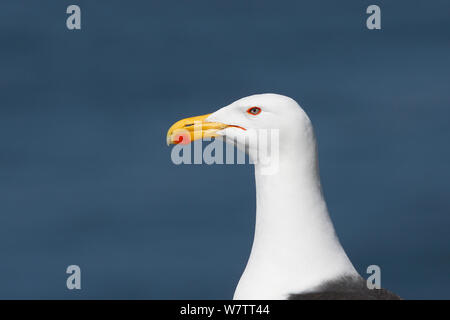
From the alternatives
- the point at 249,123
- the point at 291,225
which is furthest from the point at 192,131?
the point at 291,225

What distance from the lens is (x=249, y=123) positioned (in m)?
12.9

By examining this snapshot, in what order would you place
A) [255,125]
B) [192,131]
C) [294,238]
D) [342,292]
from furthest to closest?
[192,131] → [255,125] → [294,238] → [342,292]

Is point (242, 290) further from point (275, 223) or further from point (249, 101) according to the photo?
point (249, 101)

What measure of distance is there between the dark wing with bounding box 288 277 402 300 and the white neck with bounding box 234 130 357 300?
45 millimetres

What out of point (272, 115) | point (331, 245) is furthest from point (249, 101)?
point (331, 245)

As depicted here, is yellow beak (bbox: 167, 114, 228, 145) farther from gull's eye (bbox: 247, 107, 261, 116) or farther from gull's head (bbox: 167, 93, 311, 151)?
gull's eye (bbox: 247, 107, 261, 116)

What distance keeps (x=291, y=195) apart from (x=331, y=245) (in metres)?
0.44

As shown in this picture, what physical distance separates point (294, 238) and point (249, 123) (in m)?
0.89

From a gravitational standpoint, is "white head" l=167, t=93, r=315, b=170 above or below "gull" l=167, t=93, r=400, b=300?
above

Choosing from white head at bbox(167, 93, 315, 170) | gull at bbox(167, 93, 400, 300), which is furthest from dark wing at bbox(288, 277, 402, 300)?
white head at bbox(167, 93, 315, 170)

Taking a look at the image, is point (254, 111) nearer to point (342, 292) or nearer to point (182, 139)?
point (182, 139)

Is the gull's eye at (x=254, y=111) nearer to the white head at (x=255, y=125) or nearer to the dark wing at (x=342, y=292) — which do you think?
the white head at (x=255, y=125)

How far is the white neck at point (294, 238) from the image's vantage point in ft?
41.2

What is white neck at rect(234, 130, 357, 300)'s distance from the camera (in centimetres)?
1255
